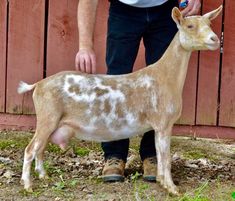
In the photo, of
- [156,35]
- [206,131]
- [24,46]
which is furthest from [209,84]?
[24,46]

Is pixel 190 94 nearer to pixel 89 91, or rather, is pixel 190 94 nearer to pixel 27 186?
pixel 89 91

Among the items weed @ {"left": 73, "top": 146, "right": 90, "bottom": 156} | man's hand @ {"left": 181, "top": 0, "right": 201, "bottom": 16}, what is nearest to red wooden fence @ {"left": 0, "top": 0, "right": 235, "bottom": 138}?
weed @ {"left": 73, "top": 146, "right": 90, "bottom": 156}

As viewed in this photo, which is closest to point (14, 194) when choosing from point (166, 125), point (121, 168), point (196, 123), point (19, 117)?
point (121, 168)

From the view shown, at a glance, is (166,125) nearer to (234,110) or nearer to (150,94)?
(150,94)

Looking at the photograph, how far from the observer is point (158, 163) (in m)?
4.55

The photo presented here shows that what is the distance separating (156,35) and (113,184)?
115 centimetres

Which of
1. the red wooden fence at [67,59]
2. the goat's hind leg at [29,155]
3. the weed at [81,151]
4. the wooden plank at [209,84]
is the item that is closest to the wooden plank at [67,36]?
the red wooden fence at [67,59]

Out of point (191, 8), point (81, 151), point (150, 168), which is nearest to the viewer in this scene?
point (191, 8)

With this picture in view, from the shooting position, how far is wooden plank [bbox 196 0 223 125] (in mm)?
5797

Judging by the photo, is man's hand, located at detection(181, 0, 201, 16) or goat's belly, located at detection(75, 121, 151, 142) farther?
man's hand, located at detection(181, 0, 201, 16)

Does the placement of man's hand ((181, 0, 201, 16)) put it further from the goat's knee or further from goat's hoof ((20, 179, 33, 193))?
goat's hoof ((20, 179, 33, 193))

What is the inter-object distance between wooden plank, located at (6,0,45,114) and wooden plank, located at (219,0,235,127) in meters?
1.67

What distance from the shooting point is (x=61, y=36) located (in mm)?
5926

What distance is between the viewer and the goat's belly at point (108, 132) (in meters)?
4.49
